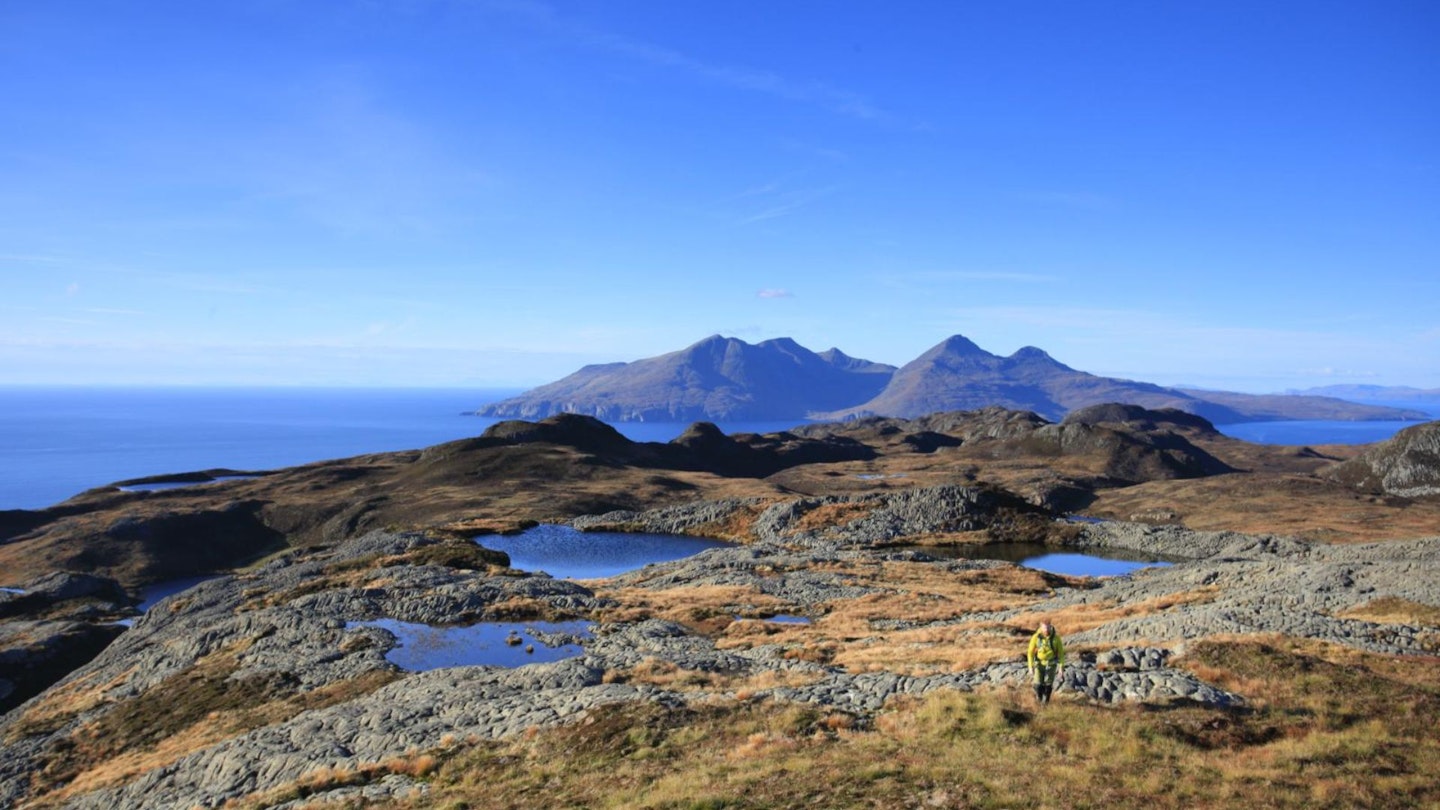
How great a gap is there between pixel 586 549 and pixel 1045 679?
257 feet

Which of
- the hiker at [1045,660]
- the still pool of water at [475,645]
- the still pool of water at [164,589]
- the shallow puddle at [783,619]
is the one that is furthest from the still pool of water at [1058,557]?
the still pool of water at [164,589]

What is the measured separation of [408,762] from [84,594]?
82607mm

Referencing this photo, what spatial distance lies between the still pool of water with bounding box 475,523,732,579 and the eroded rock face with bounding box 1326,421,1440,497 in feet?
377

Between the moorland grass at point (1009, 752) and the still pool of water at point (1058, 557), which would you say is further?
the still pool of water at point (1058, 557)

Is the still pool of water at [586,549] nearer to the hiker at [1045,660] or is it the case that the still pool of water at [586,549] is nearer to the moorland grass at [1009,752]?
the moorland grass at [1009,752]

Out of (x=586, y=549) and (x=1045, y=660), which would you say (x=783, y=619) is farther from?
(x=586, y=549)

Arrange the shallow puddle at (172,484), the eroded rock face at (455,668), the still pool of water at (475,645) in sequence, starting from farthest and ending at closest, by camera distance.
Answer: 1. the shallow puddle at (172,484)
2. the still pool of water at (475,645)
3. the eroded rock face at (455,668)

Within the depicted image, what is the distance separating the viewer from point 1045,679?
80.9 feet

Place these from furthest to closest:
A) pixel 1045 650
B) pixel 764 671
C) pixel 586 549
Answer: pixel 586 549, pixel 764 671, pixel 1045 650

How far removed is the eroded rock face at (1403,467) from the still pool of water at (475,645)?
465 ft

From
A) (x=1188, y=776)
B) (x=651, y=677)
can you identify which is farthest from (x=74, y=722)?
(x=1188, y=776)

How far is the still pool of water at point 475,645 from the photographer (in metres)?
43.1

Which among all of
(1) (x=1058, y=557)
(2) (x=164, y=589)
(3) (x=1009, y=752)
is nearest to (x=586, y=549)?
(2) (x=164, y=589)

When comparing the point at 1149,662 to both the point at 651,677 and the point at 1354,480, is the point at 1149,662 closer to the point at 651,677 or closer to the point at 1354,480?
the point at 651,677
